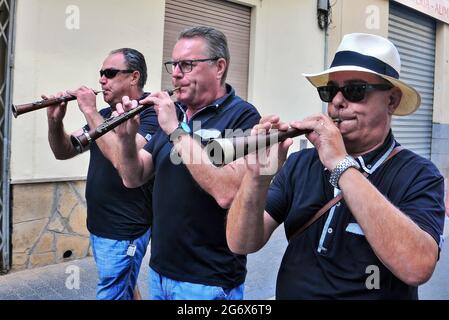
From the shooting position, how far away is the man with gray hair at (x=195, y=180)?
202 centimetres

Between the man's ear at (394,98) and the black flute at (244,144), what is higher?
the man's ear at (394,98)

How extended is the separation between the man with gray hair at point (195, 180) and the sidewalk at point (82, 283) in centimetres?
183

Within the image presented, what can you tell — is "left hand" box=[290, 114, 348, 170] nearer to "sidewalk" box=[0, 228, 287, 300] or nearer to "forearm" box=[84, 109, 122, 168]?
"forearm" box=[84, 109, 122, 168]

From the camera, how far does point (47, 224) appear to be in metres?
4.43

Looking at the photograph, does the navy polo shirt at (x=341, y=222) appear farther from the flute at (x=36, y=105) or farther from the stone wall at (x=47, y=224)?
the stone wall at (x=47, y=224)

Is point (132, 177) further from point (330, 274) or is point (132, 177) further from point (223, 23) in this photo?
point (223, 23)

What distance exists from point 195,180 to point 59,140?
4.91 feet

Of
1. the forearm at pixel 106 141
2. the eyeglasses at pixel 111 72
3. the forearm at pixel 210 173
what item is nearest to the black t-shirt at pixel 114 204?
the forearm at pixel 106 141

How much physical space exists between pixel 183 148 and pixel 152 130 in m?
0.76

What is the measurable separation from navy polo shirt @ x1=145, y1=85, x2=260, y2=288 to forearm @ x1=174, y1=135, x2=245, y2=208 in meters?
0.12

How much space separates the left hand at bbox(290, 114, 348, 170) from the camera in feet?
4.83

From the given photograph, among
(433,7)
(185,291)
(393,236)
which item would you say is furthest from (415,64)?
(393,236)

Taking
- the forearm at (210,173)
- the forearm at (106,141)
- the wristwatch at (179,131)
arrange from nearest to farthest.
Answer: the forearm at (210,173)
the wristwatch at (179,131)
the forearm at (106,141)

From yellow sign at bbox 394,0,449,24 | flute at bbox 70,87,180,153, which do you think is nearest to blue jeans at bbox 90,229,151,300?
flute at bbox 70,87,180,153
